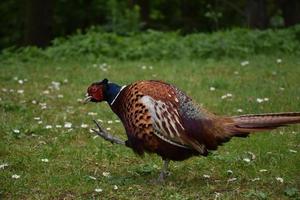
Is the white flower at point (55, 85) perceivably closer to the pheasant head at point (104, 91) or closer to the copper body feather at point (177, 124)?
the pheasant head at point (104, 91)

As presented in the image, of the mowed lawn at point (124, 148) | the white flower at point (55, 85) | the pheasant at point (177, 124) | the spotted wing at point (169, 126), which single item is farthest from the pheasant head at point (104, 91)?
the white flower at point (55, 85)

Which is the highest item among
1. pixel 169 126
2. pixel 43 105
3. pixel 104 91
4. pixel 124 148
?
pixel 104 91

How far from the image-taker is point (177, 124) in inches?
227

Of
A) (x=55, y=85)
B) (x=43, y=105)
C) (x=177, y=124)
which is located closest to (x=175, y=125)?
(x=177, y=124)

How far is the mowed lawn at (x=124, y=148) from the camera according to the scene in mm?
5926

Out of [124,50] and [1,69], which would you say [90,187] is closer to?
[1,69]

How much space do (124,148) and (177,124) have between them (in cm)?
177

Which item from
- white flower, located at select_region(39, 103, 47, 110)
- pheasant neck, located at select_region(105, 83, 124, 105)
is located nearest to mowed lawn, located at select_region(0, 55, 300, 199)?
white flower, located at select_region(39, 103, 47, 110)

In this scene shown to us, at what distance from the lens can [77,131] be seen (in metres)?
Answer: 8.14

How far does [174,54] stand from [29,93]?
4.02m

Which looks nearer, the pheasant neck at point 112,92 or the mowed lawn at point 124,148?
the mowed lawn at point 124,148

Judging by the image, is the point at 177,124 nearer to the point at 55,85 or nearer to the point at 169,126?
the point at 169,126

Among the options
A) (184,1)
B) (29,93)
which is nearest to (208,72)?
(29,93)

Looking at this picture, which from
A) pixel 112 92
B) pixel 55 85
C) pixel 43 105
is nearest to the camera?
pixel 112 92
